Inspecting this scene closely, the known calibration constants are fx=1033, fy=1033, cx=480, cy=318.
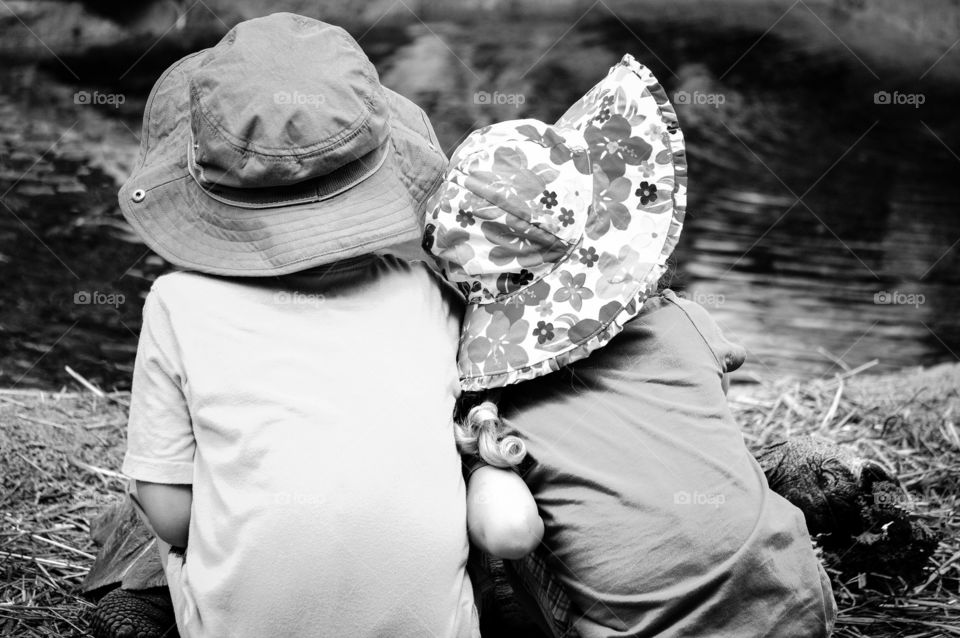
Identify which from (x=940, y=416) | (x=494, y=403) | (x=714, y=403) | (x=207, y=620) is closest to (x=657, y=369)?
(x=714, y=403)

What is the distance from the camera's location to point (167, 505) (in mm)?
1457

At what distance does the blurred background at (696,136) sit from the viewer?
3.35 meters

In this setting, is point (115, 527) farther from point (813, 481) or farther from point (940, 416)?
point (940, 416)

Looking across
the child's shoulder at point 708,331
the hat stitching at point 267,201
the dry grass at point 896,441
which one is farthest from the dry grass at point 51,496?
the dry grass at point 896,441

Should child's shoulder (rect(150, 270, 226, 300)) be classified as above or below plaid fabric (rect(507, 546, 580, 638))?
above

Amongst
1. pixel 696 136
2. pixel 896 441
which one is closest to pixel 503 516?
pixel 896 441

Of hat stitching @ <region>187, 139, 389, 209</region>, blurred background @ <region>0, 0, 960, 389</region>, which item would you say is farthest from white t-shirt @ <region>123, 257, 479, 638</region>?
blurred background @ <region>0, 0, 960, 389</region>

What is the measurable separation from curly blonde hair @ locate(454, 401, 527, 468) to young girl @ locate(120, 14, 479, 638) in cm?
5

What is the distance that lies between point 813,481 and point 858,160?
11.2 feet

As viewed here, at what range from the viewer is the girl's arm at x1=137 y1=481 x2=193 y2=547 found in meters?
1.45

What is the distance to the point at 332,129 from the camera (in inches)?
56.7

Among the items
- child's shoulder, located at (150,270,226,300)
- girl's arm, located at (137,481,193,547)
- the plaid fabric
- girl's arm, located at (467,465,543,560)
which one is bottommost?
the plaid fabric

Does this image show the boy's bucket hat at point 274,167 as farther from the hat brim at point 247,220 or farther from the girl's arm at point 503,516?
the girl's arm at point 503,516

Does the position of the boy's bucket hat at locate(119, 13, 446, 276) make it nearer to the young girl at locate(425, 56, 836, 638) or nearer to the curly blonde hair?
the young girl at locate(425, 56, 836, 638)
